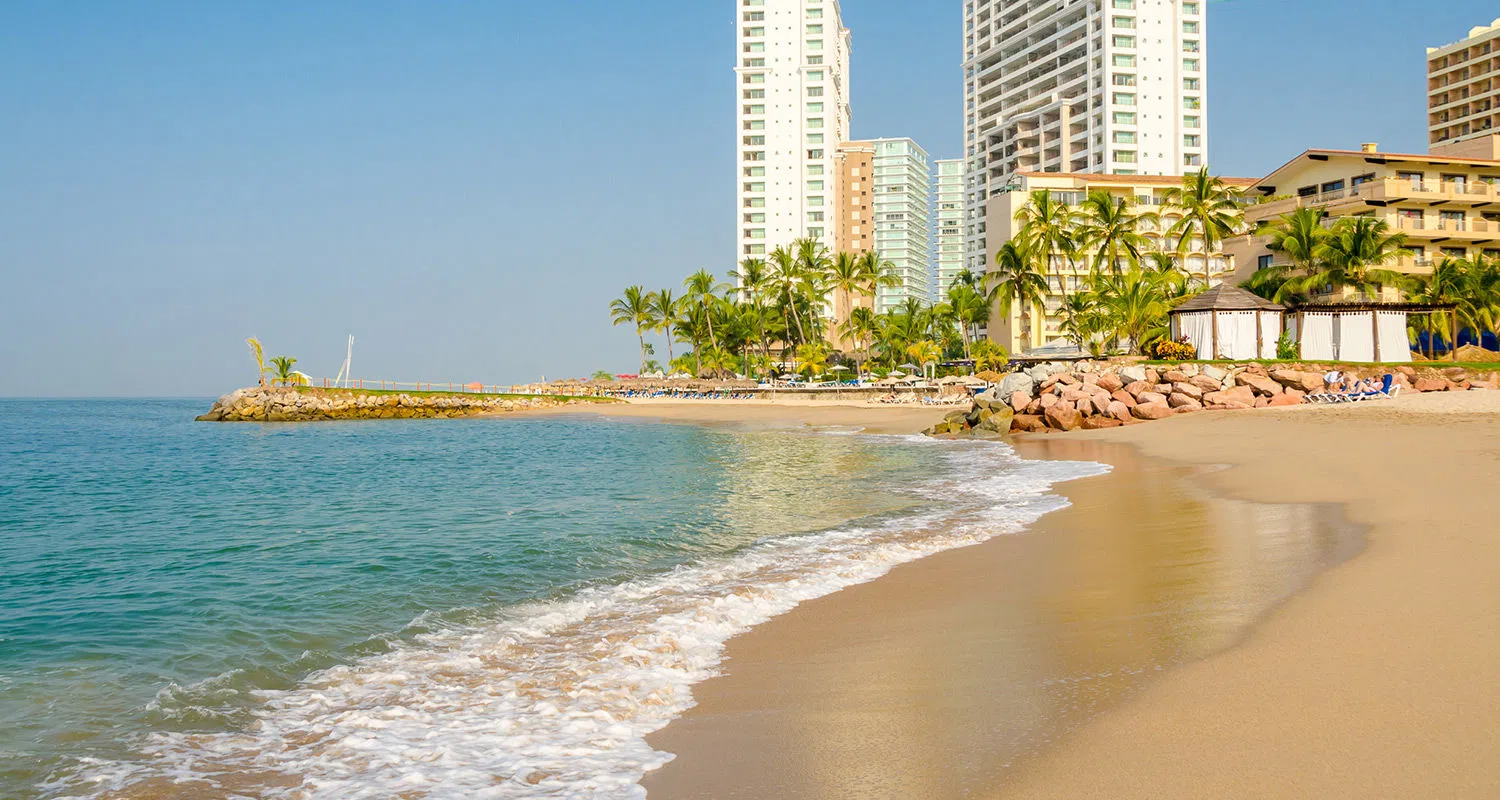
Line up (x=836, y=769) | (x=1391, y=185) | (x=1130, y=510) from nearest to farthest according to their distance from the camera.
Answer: (x=836, y=769) → (x=1130, y=510) → (x=1391, y=185)

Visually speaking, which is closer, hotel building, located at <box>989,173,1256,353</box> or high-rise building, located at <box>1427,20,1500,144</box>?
hotel building, located at <box>989,173,1256,353</box>

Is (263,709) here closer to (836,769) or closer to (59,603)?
(836,769)

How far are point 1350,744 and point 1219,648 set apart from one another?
63.3 inches

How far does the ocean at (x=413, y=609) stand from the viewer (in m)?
4.82

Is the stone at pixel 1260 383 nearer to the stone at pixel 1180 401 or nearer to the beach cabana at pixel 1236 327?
the stone at pixel 1180 401

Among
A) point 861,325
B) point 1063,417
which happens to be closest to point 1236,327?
point 1063,417

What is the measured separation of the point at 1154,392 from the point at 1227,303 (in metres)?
9.03

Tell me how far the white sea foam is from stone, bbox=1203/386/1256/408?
24871mm

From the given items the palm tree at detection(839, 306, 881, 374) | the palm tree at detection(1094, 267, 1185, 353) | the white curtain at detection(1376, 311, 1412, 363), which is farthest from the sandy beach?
the palm tree at detection(839, 306, 881, 374)

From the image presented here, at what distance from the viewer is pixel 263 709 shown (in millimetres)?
5762

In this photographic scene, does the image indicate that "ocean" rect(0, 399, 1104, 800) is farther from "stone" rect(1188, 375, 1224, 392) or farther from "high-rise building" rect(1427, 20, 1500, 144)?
"high-rise building" rect(1427, 20, 1500, 144)

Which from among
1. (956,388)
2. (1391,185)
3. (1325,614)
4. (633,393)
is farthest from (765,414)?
(1325,614)

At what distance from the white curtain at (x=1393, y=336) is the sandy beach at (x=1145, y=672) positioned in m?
31.7

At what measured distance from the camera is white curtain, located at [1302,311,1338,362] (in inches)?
1483
